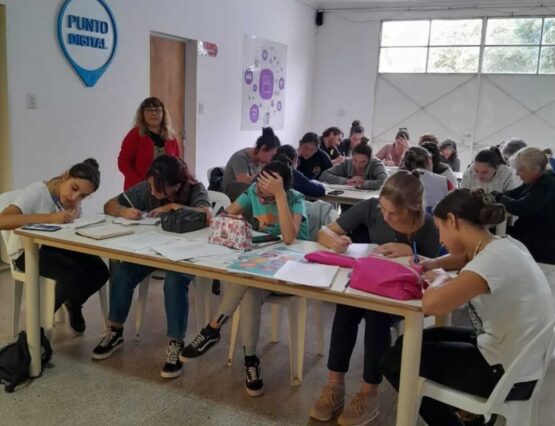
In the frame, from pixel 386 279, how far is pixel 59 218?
1.54 m

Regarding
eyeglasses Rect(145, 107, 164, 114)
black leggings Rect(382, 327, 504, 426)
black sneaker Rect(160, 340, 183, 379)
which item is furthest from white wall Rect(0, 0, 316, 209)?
black leggings Rect(382, 327, 504, 426)

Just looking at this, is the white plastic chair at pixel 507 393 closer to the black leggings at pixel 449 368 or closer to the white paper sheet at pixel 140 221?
the black leggings at pixel 449 368

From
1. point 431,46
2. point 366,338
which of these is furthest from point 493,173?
point 431,46

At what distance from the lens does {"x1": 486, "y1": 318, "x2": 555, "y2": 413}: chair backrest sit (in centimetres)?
154

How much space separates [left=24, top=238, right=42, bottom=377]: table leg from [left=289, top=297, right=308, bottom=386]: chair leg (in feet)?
3.69

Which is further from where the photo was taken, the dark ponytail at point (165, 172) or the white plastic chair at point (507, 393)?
the dark ponytail at point (165, 172)

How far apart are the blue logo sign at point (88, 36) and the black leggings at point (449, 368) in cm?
362

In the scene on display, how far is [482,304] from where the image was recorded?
163cm

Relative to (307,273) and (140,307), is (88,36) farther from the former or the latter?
(307,273)

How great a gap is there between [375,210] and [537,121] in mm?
6582

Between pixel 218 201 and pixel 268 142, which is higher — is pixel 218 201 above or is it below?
below

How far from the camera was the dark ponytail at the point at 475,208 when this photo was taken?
1.66m

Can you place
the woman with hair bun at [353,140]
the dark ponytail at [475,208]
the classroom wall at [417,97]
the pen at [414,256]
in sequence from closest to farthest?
1. the dark ponytail at [475,208]
2. the pen at [414,256]
3. the woman with hair bun at [353,140]
4. the classroom wall at [417,97]

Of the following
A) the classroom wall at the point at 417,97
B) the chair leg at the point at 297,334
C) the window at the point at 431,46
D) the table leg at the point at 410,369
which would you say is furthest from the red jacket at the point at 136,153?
the window at the point at 431,46
